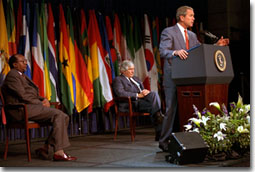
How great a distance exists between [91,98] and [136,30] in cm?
162

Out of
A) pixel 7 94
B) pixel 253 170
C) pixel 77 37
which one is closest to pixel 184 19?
pixel 253 170

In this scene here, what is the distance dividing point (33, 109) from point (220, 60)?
1834mm

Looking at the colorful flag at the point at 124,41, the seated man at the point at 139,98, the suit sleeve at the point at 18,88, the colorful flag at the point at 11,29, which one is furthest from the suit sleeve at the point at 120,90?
the suit sleeve at the point at 18,88

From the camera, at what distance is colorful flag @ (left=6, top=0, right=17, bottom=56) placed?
524 cm

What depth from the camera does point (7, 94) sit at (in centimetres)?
411

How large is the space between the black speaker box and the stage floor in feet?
0.16

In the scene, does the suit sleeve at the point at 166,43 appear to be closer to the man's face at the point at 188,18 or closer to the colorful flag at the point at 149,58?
the man's face at the point at 188,18

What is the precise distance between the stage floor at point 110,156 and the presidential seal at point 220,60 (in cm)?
78

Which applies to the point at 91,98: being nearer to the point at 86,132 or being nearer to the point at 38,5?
the point at 86,132

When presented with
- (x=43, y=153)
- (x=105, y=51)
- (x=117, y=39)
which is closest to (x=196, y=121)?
(x=43, y=153)

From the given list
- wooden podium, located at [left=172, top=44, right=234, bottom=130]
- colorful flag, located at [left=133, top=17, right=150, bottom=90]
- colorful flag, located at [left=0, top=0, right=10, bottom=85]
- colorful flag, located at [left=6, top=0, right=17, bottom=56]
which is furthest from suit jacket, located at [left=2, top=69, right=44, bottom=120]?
colorful flag, located at [left=133, top=17, right=150, bottom=90]

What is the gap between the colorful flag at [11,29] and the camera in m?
5.24

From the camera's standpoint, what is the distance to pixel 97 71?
20.2ft

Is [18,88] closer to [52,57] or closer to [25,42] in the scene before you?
[25,42]
